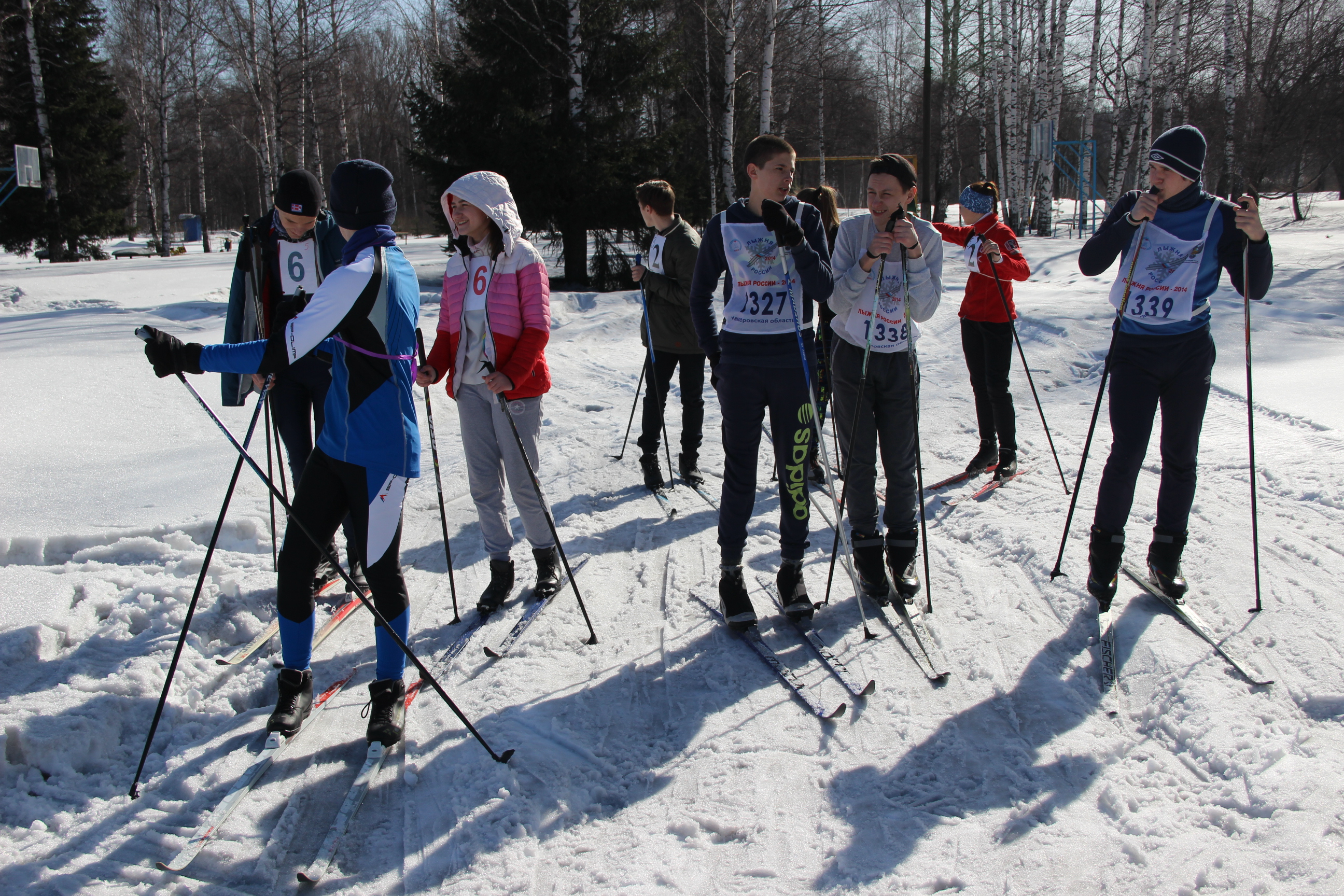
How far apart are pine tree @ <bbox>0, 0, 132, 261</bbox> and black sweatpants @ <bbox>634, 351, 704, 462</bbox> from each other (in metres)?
25.5

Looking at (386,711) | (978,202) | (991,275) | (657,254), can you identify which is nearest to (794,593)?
(386,711)

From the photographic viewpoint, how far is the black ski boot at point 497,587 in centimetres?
382

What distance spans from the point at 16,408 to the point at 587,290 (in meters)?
9.85

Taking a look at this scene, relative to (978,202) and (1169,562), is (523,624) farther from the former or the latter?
(978,202)

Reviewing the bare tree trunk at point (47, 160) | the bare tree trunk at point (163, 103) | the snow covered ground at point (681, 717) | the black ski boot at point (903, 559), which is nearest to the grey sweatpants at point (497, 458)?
the snow covered ground at point (681, 717)

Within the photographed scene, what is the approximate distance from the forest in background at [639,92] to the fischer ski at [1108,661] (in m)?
11.7

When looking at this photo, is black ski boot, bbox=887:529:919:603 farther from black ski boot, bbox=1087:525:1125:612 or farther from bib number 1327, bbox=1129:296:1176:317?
bib number 1327, bbox=1129:296:1176:317

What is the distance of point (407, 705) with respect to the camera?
3.08 m

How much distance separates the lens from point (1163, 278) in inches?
133

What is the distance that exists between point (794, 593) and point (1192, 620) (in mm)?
1657

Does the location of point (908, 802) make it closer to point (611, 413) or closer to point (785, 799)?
point (785, 799)

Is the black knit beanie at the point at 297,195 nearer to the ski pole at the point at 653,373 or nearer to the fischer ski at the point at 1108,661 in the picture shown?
the ski pole at the point at 653,373

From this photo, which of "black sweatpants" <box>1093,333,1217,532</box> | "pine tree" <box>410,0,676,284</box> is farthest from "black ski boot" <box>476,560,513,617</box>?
"pine tree" <box>410,0,676,284</box>

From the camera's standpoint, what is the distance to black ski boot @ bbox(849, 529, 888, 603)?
3.74 m
